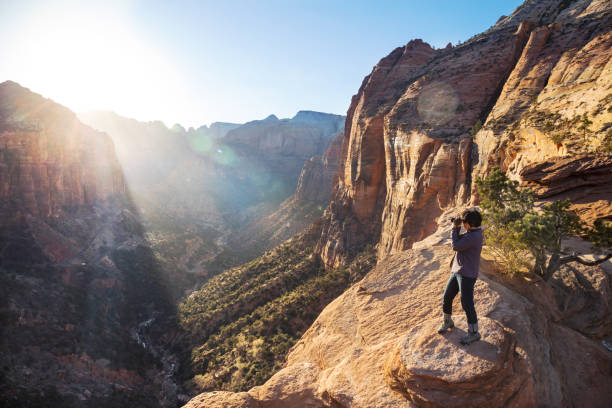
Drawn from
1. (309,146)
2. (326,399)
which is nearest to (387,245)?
(326,399)

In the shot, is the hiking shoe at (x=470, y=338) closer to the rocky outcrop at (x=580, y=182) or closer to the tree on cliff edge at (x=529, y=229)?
the tree on cliff edge at (x=529, y=229)

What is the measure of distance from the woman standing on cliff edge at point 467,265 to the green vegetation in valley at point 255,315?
23.2 meters

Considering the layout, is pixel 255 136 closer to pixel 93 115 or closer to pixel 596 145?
pixel 93 115

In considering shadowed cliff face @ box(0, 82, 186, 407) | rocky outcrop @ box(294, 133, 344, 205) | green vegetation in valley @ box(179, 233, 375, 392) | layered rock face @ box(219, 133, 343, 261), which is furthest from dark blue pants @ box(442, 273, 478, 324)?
rocky outcrop @ box(294, 133, 344, 205)

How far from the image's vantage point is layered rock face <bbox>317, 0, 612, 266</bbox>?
1980cm

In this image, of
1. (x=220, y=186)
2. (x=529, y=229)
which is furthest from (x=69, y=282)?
(x=220, y=186)

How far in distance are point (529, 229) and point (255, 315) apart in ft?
107

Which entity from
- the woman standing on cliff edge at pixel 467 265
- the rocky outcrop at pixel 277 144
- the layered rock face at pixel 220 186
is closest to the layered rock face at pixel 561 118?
the woman standing on cliff edge at pixel 467 265

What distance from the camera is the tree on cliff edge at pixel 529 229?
890cm

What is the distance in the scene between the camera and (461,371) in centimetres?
566

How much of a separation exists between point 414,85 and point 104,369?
50.3 metres

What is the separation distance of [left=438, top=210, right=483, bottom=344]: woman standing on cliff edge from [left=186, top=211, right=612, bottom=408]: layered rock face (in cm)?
39

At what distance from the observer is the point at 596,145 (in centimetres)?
1413

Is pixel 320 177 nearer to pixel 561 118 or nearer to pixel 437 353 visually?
pixel 561 118
